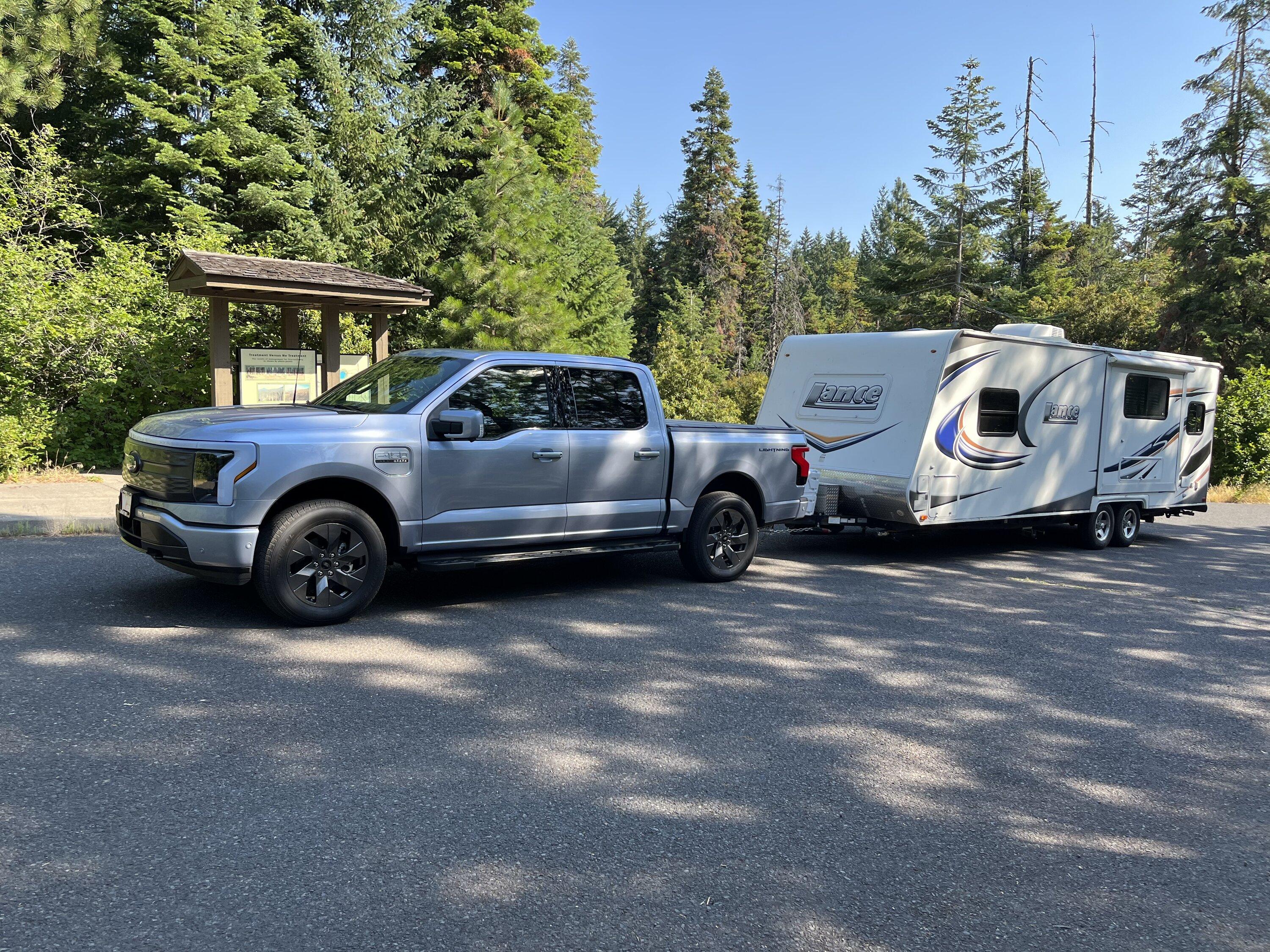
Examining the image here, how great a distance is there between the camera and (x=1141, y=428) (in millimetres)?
13203

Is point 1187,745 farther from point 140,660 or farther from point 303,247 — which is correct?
point 303,247

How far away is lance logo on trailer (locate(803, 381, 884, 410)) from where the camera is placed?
11.0 meters

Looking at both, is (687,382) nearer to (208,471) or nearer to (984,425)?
(984,425)

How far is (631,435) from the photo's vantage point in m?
8.24

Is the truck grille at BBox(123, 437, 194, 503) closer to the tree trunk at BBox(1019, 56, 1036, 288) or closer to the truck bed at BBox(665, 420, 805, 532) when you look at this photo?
the truck bed at BBox(665, 420, 805, 532)

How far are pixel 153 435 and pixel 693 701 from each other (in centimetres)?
423

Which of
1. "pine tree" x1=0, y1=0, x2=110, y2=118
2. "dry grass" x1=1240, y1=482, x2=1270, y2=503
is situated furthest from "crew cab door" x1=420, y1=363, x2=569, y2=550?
"pine tree" x1=0, y1=0, x2=110, y2=118

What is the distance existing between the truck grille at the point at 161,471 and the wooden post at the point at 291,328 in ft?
28.4

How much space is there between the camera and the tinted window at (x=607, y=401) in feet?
26.5

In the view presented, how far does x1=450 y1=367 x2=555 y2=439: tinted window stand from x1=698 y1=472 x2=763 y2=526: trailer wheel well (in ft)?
6.35

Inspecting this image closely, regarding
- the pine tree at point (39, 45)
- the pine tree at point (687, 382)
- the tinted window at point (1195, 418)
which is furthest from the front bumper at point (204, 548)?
the pine tree at point (687, 382)

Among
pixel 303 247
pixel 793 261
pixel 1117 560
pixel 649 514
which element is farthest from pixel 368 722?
pixel 793 261

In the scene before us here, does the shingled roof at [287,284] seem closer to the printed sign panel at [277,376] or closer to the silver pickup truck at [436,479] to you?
the printed sign panel at [277,376]

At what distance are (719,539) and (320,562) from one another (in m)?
3.88
